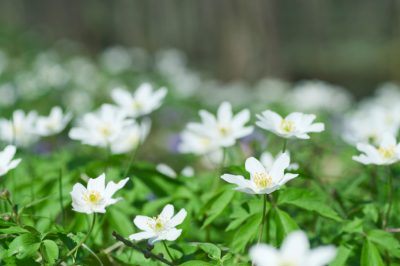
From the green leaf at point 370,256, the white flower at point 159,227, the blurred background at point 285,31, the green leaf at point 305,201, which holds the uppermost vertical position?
the white flower at point 159,227

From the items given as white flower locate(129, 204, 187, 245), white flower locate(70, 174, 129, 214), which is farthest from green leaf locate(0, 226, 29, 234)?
white flower locate(129, 204, 187, 245)

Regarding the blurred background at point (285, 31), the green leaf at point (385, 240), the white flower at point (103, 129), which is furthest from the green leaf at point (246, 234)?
the blurred background at point (285, 31)

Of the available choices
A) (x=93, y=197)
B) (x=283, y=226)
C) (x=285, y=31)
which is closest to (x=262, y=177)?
(x=283, y=226)

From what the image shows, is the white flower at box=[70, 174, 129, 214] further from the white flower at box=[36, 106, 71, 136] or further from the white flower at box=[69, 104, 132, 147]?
the white flower at box=[36, 106, 71, 136]

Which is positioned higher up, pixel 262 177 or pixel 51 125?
pixel 262 177

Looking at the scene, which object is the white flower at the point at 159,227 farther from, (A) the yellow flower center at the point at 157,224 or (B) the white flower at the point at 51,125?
(B) the white flower at the point at 51,125

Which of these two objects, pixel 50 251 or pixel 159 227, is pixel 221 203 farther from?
pixel 50 251

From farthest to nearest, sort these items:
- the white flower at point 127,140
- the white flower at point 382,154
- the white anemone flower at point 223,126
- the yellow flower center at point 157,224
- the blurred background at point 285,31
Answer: the blurred background at point 285,31, the white flower at point 127,140, the white anemone flower at point 223,126, the white flower at point 382,154, the yellow flower center at point 157,224
